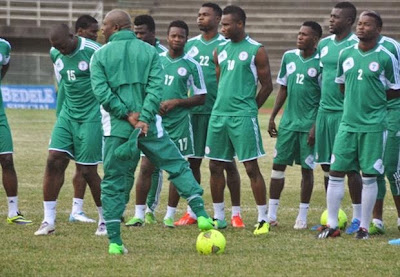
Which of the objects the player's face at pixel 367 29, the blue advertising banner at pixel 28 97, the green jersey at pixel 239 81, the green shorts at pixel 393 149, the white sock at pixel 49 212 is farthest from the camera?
the blue advertising banner at pixel 28 97

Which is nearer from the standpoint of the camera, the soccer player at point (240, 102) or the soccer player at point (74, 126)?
the soccer player at point (74, 126)

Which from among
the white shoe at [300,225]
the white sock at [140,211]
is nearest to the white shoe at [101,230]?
the white sock at [140,211]

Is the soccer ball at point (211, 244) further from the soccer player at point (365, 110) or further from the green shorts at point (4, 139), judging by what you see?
the green shorts at point (4, 139)

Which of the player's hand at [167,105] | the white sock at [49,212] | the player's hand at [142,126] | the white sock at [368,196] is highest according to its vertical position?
the player's hand at [142,126]

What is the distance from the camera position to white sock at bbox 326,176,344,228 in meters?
10.6

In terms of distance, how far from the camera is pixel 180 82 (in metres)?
11.9

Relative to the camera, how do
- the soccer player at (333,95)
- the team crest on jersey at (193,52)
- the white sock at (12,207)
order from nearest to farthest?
the soccer player at (333,95) → the white sock at (12,207) → the team crest on jersey at (193,52)

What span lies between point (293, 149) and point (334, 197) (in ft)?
4.53

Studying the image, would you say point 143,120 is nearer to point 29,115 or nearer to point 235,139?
point 235,139

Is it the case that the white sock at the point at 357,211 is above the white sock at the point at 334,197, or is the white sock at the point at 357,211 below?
below

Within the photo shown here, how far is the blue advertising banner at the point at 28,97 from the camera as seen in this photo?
36281mm

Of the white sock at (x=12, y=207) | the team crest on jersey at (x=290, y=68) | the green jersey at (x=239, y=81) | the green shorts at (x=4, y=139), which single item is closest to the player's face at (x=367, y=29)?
the green jersey at (x=239, y=81)

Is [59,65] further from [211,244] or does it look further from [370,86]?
[370,86]

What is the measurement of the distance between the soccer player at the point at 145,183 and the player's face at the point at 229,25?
109cm
